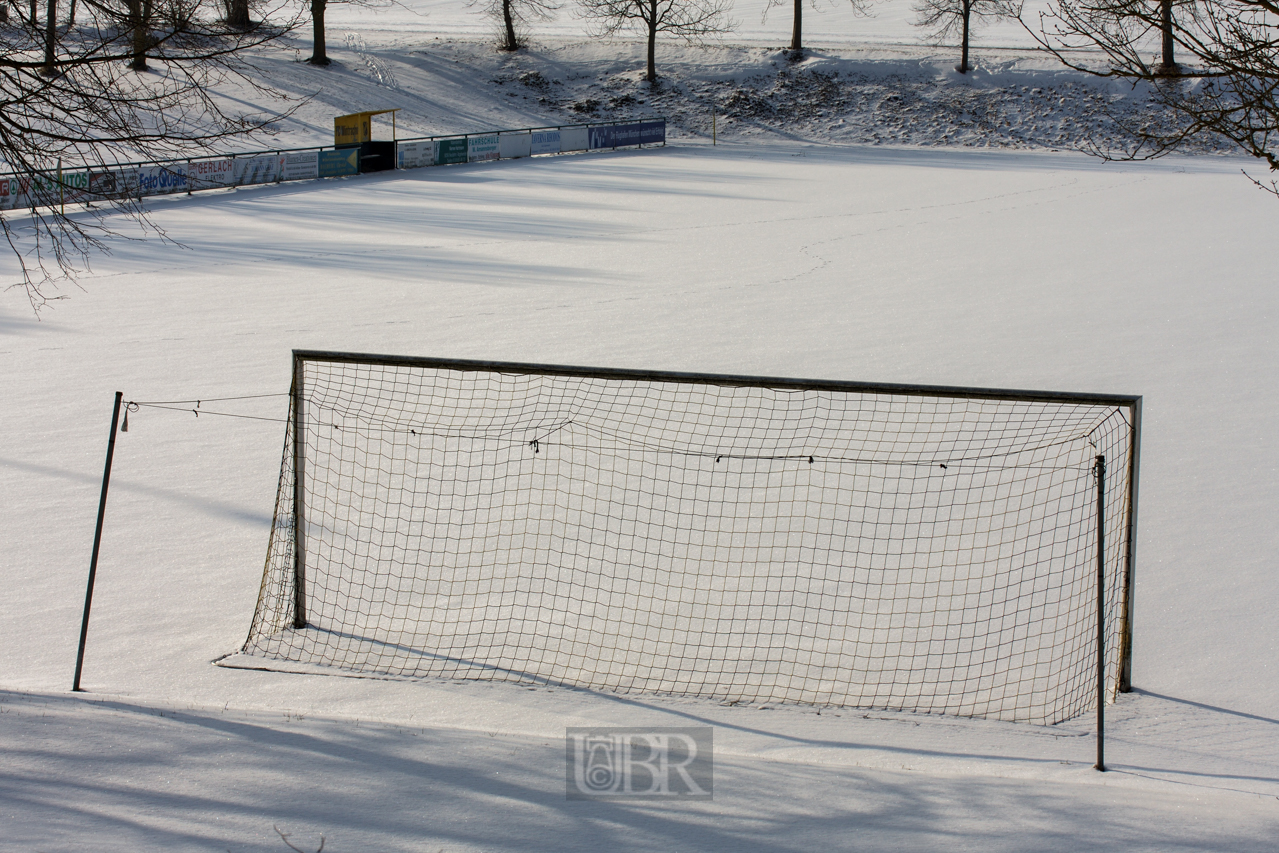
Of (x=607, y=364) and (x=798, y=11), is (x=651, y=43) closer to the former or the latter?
(x=798, y=11)

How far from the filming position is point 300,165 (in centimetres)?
2777

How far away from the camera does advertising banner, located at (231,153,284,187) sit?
26.1m

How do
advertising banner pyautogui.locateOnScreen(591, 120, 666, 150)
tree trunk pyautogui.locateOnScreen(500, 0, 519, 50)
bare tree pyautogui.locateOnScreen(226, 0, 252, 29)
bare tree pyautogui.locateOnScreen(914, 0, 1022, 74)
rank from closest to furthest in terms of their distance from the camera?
bare tree pyautogui.locateOnScreen(226, 0, 252, 29) < advertising banner pyautogui.locateOnScreen(591, 120, 666, 150) < bare tree pyautogui.locateOnScreen(914, 0, 1022, 74) < tree trunk pyautogui.locateOnScreen(500, 0, 519, 50)

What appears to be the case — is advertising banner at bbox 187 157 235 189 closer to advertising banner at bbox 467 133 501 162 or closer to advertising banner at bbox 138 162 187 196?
advertising banner at bbox 138 162 187 196

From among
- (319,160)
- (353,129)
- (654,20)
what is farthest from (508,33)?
(319,160)

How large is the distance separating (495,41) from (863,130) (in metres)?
22.4

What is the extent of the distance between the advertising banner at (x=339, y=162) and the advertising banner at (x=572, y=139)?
8440 millimetres

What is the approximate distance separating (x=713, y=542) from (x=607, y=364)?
4184 mm

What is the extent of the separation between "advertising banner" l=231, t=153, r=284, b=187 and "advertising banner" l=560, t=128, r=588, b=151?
1106 cm

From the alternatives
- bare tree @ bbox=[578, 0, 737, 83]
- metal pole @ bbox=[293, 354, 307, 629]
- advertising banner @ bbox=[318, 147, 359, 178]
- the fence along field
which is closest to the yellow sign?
the fence along field

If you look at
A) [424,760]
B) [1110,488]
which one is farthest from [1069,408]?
[424,760]

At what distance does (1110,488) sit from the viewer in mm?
7523

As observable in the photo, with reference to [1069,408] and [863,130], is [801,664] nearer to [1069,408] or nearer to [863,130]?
[1069,408]

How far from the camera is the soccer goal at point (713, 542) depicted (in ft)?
18.7
